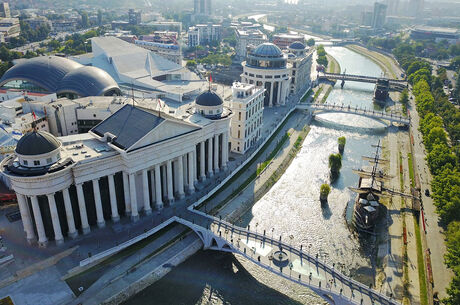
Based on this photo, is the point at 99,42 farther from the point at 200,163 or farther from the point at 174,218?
the point at 174,218

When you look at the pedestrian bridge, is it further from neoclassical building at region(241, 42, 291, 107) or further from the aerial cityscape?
the aerial cityscape

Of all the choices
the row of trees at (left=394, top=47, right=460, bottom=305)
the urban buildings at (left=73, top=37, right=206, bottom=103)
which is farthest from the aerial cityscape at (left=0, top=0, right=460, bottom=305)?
the urban buildings at (left=73, top=37, right=206, bottom=103)

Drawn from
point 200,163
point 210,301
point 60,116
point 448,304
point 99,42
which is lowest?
point 210,301

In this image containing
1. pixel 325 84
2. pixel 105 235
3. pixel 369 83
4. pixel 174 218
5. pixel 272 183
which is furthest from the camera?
pixel 369 83

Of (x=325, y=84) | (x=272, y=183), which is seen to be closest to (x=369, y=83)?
(x=325, y=84)

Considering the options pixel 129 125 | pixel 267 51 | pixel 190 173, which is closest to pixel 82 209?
pixel 129 125

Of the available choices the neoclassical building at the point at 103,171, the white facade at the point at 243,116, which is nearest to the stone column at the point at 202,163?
the neoclassical building at the point at 103,171

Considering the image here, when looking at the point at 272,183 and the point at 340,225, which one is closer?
the point at 340,225
